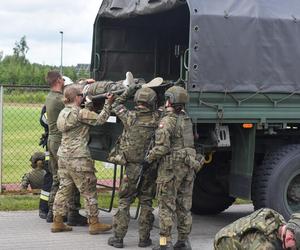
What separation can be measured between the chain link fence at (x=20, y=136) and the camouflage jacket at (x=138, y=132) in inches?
35.4

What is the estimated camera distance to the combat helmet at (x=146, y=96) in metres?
6.97

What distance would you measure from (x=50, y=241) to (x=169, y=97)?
6.78ft

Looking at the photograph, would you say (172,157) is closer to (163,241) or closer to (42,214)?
(163,241)

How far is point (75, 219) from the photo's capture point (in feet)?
26.9

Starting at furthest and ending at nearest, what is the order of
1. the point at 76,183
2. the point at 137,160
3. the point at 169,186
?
the point at 76,183 → the point at 137,160 → the point at 169,186

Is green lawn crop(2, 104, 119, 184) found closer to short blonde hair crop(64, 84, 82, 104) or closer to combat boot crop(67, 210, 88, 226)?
combat boot crop(67, 210, 88, 226)

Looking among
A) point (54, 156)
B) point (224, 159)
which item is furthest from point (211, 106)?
point (54, 156)

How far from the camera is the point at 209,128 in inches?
294

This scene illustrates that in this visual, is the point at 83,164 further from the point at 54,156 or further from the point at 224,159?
the point at 224,159

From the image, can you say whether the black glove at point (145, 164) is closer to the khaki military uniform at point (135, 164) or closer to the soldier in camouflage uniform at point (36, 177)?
the khaki military uniform at point (135, 164)

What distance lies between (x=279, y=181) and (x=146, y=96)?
6.25ft

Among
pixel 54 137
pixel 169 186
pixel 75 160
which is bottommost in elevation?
pixel 169 186

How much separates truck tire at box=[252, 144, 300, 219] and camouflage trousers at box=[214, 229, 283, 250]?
231 cm

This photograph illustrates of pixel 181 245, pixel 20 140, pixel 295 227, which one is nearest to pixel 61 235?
pixel 181 245
